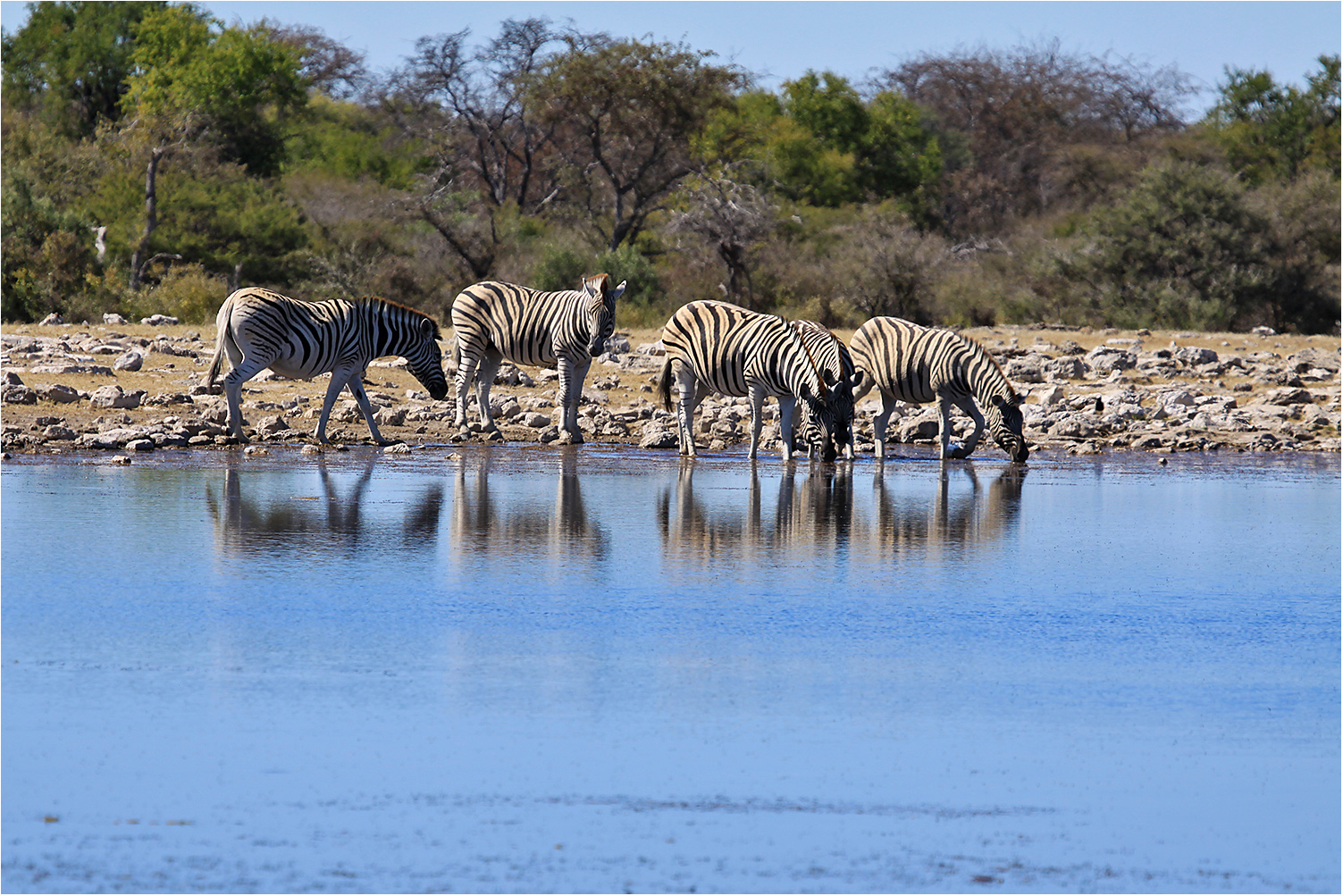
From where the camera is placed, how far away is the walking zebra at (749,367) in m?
14.8

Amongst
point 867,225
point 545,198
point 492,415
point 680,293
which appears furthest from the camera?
point 545,198

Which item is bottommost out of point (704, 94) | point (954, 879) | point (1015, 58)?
point (954, 879)

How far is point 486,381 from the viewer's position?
17.4m

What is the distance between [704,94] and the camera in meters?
37.9

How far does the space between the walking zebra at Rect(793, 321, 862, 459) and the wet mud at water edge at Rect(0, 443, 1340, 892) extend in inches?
134

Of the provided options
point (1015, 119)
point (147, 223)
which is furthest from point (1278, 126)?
point (147, 223)

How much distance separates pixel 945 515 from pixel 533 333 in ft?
22.2

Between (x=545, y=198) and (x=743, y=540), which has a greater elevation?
(x=545, y=198)

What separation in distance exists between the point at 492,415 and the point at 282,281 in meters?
17.5

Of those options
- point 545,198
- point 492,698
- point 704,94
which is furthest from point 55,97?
point 492,698

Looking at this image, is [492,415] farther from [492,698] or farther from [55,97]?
[55,97]

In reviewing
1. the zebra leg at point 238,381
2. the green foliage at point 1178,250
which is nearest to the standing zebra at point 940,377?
the zebra leg at point 238,381

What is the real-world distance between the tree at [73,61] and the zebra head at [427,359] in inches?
1293

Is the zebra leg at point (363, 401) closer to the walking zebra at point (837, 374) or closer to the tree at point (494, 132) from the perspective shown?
the walking zebra at point (837, 374)
